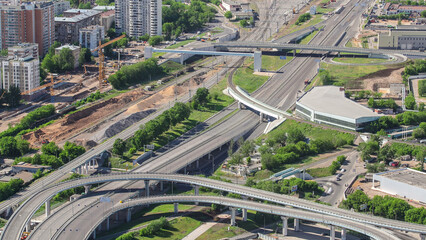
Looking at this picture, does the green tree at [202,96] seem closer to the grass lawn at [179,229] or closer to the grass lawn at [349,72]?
the grass lawn at [349,72]

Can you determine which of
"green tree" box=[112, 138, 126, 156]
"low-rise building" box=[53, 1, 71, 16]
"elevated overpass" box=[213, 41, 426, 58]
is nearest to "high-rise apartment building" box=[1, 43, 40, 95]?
"green tree" box=[112, 138, 126, 156]

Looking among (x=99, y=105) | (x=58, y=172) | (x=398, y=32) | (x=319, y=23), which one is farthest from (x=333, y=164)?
(x=319, y=23)

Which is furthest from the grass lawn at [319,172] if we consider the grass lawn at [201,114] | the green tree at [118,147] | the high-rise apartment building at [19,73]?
the high-rise apartment building at [19,73]

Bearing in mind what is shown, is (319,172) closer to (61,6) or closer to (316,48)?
(316,48)

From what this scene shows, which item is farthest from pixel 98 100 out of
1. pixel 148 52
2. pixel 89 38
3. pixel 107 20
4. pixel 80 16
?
pixel 107 20

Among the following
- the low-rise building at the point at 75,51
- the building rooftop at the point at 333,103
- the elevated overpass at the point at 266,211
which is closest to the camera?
the elevated overpass at the point at 266,211

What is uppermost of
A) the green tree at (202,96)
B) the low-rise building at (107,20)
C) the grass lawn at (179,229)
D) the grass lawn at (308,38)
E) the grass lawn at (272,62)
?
the low-rise building at (107,20)
